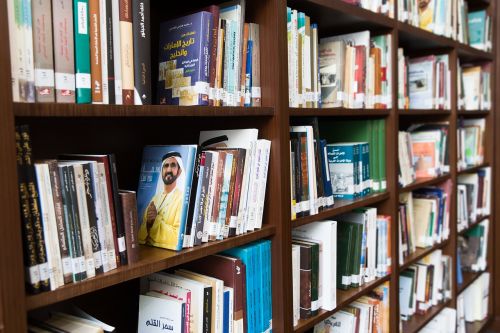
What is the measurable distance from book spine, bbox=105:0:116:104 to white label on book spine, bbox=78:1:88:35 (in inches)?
2.0

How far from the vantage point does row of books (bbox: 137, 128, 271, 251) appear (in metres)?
1.11

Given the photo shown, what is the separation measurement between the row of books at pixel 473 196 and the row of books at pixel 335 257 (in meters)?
1.02

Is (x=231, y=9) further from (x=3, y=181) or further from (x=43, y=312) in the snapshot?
(x=43, y=312)

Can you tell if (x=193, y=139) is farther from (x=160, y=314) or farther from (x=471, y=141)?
(x=471, y=141)

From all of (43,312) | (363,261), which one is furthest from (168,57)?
(363,261)

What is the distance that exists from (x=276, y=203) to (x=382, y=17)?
96cm

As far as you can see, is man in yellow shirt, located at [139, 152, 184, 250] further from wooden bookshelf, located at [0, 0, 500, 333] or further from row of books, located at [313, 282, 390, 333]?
row of books, located at [313, 282, 390, 333]

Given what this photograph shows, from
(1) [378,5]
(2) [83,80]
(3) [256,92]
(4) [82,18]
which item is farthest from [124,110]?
(1) [378,5]

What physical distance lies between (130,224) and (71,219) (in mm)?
151

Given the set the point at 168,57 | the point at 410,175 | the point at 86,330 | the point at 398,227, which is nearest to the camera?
the point at 86,330

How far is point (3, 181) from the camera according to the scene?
74 centimetres

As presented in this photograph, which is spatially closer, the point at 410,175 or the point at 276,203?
the point at 276,203

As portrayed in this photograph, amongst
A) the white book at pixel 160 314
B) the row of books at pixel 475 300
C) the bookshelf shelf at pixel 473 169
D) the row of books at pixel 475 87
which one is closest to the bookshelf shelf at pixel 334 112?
the white book at pixel 160 314

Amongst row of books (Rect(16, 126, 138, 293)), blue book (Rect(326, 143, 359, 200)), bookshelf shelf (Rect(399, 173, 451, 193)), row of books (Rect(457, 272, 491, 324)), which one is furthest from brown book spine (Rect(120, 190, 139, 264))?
row of books (Rect(457, 272, 491, 324))
